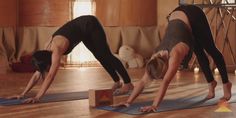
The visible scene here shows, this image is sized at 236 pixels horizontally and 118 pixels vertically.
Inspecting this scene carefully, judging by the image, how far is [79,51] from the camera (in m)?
8.50

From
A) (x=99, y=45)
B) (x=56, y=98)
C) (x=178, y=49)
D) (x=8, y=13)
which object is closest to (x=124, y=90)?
(x=99, y=45)

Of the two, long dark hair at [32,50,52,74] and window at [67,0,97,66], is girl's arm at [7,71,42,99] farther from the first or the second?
window at [67,0,97,66]

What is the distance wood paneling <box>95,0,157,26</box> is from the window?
0.23 metres

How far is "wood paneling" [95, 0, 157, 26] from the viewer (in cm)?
884

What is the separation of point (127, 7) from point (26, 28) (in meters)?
1.92

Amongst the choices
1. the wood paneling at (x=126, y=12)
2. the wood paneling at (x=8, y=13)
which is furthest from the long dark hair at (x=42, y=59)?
the wood paneling at (x=126, y=12)

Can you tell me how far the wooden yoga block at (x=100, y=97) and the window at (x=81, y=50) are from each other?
4654mm

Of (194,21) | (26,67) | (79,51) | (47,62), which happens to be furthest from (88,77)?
(194,21)

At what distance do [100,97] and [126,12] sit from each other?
17.5 feet

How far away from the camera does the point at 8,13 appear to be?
7.97 meters

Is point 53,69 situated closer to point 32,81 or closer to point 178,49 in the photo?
point 32,81

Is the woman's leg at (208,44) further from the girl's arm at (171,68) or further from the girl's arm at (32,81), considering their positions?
the girl's arm at (32,81)

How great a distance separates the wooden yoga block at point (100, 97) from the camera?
376 centimetres

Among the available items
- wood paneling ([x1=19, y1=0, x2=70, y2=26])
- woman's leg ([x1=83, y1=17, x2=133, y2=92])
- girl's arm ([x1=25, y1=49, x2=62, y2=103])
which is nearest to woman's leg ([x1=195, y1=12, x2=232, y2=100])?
woman's leg ([x1=83, y1=17, x2=133, y2=92])
